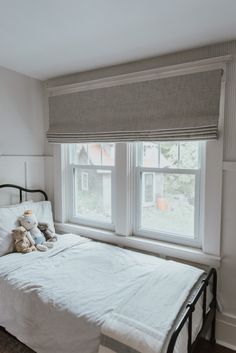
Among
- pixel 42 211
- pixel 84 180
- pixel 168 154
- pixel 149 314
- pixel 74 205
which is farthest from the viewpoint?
pixel 74 205

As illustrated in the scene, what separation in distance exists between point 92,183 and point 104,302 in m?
1.49

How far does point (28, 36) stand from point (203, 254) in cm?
224

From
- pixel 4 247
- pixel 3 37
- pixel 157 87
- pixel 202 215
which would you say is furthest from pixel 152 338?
pixel 3 37

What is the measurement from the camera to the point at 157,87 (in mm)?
2170

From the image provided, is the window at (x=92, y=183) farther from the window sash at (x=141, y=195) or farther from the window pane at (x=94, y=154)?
the window sash at (x=141, y=195)

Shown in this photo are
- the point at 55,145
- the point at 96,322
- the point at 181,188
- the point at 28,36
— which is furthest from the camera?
the point at 55,145

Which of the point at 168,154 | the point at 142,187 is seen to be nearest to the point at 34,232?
the point at 142,187

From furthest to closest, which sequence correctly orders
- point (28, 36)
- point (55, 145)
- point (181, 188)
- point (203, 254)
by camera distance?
point (55, 145)
point (181, 188)
point (203, 254)
point (28, 36)

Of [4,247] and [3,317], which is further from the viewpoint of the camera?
[4,247]

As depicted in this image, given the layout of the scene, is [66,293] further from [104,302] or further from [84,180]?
[84,180]

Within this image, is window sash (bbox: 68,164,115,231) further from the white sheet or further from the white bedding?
the white sheet

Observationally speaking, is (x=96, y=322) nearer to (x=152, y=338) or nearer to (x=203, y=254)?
(x=152, y=338)

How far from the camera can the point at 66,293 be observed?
1575 millimetres

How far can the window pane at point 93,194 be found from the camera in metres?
2.68
